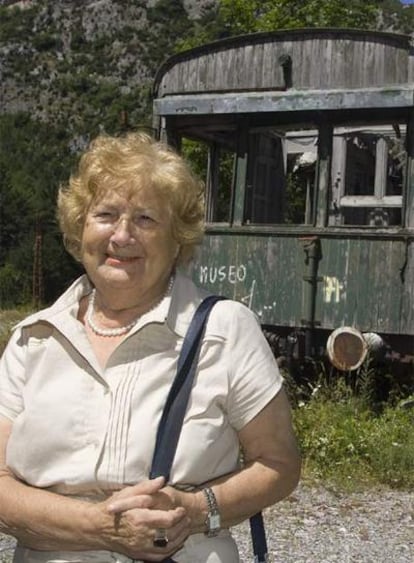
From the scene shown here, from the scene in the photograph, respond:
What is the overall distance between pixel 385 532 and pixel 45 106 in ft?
233

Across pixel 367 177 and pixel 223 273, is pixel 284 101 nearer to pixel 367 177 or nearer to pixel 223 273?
pixel 223 273

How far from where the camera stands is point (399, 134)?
326 inches

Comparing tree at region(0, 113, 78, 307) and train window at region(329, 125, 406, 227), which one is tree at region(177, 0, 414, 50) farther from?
tree at region(0, 113, 78, 307)

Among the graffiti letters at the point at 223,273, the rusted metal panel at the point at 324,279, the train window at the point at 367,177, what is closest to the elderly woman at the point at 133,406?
the rusted metal panel at the point at 324,279

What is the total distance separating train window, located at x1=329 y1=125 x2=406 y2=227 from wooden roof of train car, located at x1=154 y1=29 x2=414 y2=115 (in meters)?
1.41

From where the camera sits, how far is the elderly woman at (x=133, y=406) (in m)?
2.01

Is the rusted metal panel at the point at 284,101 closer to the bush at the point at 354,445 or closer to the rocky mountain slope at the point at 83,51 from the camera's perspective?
the bush at the point at 354,445

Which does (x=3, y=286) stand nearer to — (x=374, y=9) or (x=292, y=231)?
(x=374, y=9)

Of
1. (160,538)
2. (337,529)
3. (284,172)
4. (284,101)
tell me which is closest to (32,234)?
(284,172)

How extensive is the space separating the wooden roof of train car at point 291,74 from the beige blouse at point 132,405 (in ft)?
19.0

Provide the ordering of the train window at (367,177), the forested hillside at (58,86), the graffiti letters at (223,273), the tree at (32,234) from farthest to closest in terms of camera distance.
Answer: the forested hillside at (58,86)
the tree at (32,234)
the train window at (367,177)
the graffiti letters at (223,273)

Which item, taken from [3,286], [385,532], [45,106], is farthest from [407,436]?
[45,106]

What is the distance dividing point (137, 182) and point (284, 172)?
7006 mm

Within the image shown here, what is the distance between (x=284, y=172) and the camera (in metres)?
9.12
